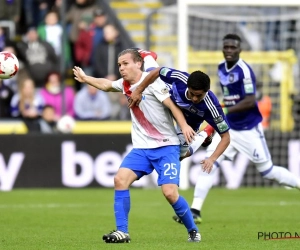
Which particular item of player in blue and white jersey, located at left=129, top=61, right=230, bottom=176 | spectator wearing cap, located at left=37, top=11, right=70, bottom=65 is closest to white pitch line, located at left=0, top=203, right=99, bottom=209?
player in blue and white jersey, located at left=129, top=61, right=230, bottom=176

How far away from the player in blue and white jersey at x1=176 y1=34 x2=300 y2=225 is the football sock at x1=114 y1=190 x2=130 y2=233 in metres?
3.50

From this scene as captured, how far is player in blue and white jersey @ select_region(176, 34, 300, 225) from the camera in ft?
41.3

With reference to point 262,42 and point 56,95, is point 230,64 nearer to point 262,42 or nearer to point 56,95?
point 56,95

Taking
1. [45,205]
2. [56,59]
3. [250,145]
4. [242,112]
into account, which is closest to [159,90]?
[242,112]

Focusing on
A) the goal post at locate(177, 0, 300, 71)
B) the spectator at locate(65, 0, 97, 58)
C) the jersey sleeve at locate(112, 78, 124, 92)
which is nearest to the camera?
the jersey sleeve at locate(112, 78, 124, 92)

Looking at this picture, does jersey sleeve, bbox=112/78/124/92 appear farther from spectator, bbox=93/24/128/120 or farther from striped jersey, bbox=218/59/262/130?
spectator, bbox=93/24/128/120

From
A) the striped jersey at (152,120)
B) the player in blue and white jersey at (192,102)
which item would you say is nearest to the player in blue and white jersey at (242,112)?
the striped jersey at (152,120)

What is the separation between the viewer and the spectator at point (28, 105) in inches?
744

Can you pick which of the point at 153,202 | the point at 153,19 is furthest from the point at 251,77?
the point at 153,19

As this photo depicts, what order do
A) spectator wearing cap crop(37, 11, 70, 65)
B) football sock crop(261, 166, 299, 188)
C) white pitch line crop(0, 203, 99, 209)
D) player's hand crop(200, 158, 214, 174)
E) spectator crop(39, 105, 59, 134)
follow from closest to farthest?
1. player's hand crop(200, 158, 214, 174)
2. football sock crop(261, 166, 299, 188)
3. white pitch line crop(0, 203, 99, 209)
4. spectator crop(39, 105, 59, 134)
5. spectator wearing cap crop(37, 11, 70, 65)

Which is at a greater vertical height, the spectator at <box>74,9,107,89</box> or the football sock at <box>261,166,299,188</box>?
the spectator at <box>74,9,107,89</box>

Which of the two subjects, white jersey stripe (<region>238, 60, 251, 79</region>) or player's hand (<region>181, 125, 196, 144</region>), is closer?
player's hand (<region>181, 125, 196, 144</region>)

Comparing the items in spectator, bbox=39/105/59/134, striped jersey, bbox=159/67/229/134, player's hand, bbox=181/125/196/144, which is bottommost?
spectator, bbox=39/105/59/134

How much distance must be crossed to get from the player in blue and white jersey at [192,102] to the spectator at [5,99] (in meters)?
10.6
